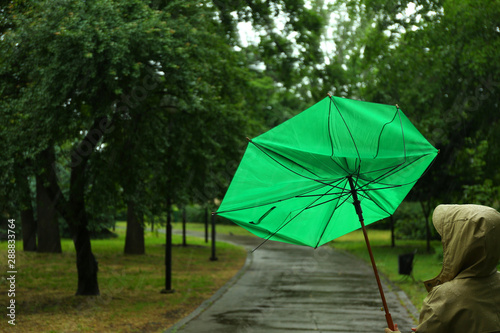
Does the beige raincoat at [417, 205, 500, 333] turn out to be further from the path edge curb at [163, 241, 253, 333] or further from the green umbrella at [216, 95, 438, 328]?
the path edge curb at [163, 241, 253, 333]

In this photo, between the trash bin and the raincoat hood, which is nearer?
the raincoat hood

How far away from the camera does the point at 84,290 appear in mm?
13203

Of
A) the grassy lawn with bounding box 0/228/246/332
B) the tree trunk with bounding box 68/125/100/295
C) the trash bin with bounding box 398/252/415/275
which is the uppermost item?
the tree trunk with bounding box 68/125/100/295

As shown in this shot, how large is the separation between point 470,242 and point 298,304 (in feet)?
32.4

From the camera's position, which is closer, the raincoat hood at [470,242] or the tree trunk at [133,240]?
the raincoat hood at [470,242]

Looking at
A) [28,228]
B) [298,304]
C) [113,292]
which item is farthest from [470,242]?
[28,228]

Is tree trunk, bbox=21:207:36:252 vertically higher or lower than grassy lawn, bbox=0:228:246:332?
higher

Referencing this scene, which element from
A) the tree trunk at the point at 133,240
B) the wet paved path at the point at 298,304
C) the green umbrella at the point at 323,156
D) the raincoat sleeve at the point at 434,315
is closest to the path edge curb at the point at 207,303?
the wet paved path at the point at 298,304

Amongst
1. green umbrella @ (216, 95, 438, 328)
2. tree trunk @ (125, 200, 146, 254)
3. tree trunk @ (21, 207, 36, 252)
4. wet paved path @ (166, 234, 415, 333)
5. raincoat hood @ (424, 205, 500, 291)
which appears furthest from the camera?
tree trunk @ (125, 200, 146, 254)

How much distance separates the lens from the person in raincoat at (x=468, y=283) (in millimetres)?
2861

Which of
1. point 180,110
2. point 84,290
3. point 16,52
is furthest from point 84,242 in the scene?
point 16,52

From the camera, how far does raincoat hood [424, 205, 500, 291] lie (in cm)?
285

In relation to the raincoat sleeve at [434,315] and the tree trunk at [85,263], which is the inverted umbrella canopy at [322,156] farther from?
the tree trunk at [85,263]

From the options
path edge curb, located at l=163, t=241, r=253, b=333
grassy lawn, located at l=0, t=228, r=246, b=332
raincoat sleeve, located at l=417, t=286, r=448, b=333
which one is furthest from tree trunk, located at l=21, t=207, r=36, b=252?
raincoat sleeve, located at l=417, t=286, r=448, b=333
